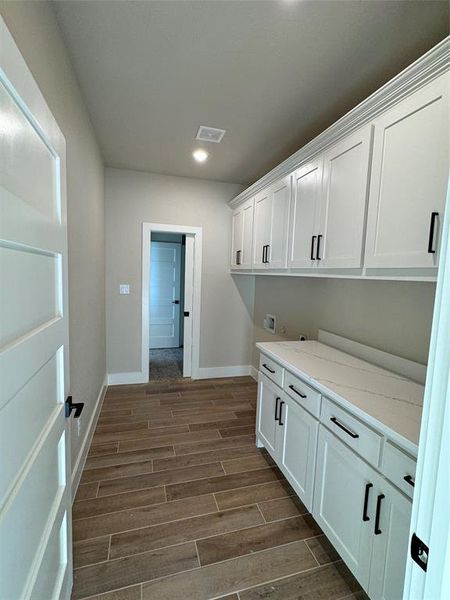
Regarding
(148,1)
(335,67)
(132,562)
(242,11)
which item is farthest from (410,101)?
(132,562)

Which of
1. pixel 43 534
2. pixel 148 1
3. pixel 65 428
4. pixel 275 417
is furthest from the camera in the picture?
pixel 275 417

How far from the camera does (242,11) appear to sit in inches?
52.6

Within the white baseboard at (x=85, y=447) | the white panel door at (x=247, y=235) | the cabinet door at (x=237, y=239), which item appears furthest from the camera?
the cabinet door at (x=237, y=239)

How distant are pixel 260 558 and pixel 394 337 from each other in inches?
60.0

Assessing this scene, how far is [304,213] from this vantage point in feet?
7.06

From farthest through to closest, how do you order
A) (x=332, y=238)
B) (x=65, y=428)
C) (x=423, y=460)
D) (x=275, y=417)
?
(x=275, y=417) < (x=332, y=238) < (x=65, y=428) < (x=423, y=460)

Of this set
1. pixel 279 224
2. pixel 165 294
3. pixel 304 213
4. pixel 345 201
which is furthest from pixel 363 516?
pixel 165 294

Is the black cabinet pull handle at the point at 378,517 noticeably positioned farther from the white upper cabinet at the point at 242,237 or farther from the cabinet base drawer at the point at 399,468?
the white upper cabinet at the point at 242,237

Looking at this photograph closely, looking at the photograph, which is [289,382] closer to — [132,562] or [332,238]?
[332,238]

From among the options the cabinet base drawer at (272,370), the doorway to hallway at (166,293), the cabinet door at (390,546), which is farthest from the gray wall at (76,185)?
the doorway to hallway at (166,293)

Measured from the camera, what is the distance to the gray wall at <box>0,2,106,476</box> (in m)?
1.16

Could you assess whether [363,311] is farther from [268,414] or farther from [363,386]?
[268,414]

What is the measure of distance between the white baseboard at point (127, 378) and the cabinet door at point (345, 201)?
2.90 m

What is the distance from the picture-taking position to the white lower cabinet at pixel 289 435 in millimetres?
1671
